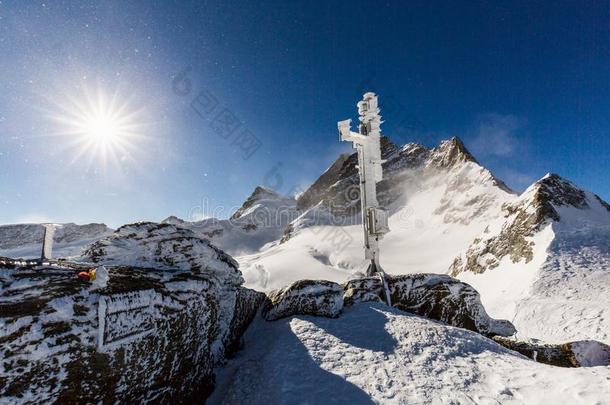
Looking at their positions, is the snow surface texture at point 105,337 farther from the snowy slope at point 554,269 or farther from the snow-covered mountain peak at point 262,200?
the snow-covered mountain peak at point 262,200

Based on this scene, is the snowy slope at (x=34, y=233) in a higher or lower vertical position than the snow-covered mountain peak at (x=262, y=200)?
lower

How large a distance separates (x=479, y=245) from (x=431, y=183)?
4470 cm

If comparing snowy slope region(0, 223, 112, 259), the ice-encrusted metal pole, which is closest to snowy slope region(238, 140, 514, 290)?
the ice-encrusted metal pole

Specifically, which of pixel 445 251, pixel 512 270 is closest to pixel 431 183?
pixel 445 251

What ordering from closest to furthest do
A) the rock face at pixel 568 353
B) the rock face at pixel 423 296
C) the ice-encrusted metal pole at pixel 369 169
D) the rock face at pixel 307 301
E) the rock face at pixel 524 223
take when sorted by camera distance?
the rock face at pixel 568 353 → the rock face at pixel 307 301 → the rock face at pixel 423 296 → the ice-encrusted metal pole at pixel 369 169 → the rock face at pixel 524 223

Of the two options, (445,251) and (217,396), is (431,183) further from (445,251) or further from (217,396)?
(217,396)

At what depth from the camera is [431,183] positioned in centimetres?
6788

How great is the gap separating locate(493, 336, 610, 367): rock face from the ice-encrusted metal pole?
534 cm

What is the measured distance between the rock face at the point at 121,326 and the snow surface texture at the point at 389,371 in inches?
40.7

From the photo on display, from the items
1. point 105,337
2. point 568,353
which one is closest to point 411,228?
point 568,353

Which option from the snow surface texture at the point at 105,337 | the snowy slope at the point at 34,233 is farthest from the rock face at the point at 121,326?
the snowy slope at the point at 34,233

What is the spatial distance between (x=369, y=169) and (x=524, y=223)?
15600 mm

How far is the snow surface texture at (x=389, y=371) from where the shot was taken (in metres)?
4.90

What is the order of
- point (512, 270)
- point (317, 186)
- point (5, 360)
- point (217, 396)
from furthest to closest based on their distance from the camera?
point (317, 186)
point (512, 270)
point (217, 396)
point (5, 360)
